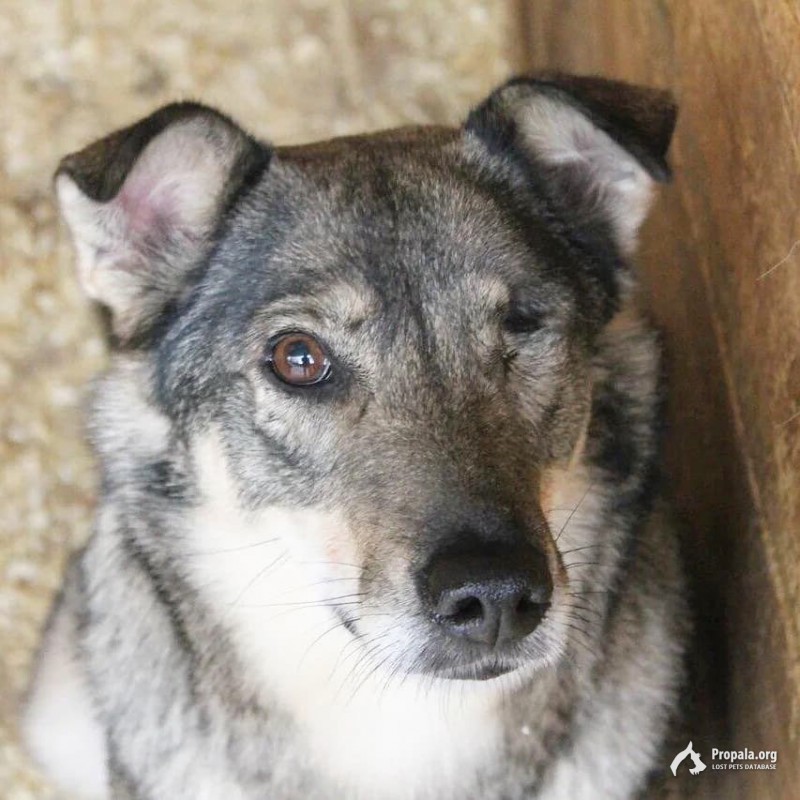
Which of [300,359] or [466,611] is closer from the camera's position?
[466,611]

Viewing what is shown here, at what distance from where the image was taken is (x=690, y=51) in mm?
2609

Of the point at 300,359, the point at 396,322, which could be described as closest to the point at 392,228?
the point at 396,322

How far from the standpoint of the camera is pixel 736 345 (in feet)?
7.75

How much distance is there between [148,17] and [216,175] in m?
2.30

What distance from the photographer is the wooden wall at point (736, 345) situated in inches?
83.6

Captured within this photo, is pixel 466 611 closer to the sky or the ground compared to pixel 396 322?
closer to the ground

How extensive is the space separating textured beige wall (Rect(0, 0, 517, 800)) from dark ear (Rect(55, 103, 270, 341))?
61.3 inches

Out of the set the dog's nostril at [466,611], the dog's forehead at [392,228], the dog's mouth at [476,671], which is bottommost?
the dog's mouth at [476,671]

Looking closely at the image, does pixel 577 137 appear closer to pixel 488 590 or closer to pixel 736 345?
pixel 736 345

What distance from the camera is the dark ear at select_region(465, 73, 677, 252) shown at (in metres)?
2.06

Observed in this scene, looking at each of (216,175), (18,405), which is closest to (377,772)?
(216,175)

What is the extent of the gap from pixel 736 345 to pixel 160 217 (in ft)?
3.79

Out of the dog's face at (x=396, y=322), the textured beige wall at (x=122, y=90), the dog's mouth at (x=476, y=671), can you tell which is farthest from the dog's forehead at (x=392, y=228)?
the textured beige wall at (x=122, y=90)

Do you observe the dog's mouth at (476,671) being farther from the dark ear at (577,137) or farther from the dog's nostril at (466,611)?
the dark ear at (577,137)
